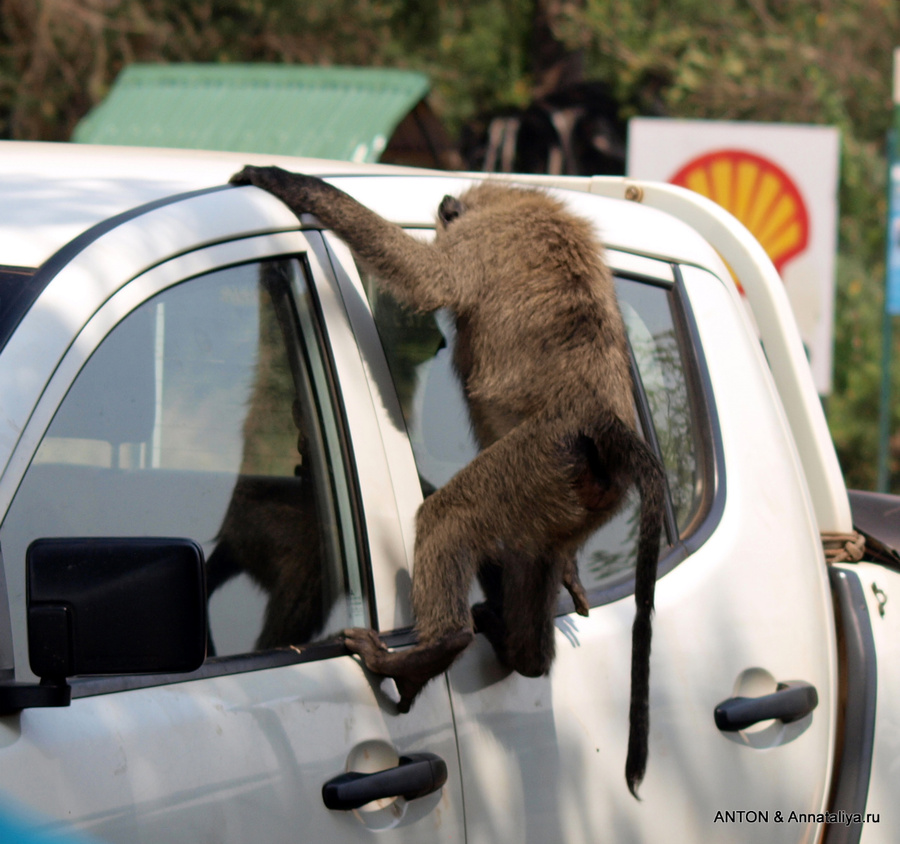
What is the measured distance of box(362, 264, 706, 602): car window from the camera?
2240 millimetres

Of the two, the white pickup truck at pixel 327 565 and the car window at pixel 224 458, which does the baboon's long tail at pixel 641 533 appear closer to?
the white pickup truck at pixel 327 565

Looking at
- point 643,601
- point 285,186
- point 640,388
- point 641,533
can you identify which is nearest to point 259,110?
point 640,388

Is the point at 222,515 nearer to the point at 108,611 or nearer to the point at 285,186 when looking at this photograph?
the point at 108,611

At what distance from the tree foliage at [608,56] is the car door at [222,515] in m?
9.63

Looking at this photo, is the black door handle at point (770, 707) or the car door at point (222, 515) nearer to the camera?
the car door at point (222, 515)

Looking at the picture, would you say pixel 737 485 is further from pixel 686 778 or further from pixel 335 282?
pixel 335 282

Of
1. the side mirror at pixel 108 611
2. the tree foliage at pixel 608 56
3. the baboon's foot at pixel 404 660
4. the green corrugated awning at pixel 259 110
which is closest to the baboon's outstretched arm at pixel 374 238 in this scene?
the baboon's foot at pixel 404 660

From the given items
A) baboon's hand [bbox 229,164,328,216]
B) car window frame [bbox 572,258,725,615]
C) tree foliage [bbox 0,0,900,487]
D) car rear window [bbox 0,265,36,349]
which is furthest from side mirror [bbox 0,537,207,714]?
tree foliage [bbox 0,0,900,487]

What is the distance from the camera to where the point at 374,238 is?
88.4 inches

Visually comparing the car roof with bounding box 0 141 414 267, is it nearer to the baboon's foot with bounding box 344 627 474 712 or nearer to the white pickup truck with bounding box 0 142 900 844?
the white pickup truck with bounding box 0 142 900 844

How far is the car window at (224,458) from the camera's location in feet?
5.57

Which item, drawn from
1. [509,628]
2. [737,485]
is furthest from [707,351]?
[509,628]

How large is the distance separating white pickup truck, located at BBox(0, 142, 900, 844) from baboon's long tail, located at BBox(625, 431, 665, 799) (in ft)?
0.37

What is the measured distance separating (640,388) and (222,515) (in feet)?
3.68
